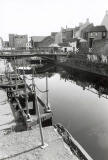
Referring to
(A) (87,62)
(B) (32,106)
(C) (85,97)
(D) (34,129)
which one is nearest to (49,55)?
(A) (87,62)

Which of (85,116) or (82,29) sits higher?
(82,29)

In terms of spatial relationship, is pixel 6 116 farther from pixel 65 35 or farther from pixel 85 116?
pixel 65 35

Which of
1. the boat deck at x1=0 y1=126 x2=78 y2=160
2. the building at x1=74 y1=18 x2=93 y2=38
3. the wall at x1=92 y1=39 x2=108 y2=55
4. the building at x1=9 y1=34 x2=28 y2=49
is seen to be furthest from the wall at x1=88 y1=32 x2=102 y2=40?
the building at x1=9 y1=34 x2=28 y2=49

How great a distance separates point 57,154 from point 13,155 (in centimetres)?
273

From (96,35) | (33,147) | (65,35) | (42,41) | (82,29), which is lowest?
(33,147)

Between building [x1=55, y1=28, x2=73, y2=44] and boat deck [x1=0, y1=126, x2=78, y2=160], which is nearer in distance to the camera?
boat deck [x1=0, y1=126, x2=78, y2=160]

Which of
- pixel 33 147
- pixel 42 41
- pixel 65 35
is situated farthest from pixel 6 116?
pixel 42 41

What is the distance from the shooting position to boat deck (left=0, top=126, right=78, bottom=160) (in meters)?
11.2

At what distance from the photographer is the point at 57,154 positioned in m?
11.4

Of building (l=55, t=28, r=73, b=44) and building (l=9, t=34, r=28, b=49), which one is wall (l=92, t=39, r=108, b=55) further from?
building (l=9, t=34, r=28, b=49)

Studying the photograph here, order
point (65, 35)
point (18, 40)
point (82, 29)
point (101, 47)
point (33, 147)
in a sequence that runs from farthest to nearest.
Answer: point (18, 40) → point (65, 35) → point (82, 29) → point (101, 47) → point (33, 147)

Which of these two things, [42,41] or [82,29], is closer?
[82,29]

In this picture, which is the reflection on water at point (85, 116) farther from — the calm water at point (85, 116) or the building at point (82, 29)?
the building at point (82, 29)

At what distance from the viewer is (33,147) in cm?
1211
